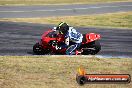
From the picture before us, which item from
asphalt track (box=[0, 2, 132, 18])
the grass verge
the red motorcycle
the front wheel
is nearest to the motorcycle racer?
the red motorcycle

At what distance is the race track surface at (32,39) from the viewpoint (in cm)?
1867

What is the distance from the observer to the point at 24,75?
43.6 ft

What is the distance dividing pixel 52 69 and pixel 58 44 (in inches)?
157

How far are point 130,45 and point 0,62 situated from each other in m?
8.75

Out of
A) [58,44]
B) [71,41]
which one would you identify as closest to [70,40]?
[71,41]

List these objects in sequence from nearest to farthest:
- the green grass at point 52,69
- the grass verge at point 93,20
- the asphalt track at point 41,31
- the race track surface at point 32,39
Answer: the green grass at point 52,69 → the race track surface at point 32,39 → the asphalt track at point 41,31 → the grass verge at point 93,20

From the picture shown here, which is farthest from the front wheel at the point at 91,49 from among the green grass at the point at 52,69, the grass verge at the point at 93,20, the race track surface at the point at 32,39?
the grass verge at the point at 93,20

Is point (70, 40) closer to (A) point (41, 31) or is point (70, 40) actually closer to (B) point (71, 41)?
(B) point (71, 41)

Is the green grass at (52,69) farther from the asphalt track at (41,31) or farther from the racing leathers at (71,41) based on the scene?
the asphalt track at (41,31)

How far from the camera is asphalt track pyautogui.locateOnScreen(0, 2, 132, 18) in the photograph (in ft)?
112

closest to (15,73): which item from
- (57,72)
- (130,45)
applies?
(57,72)

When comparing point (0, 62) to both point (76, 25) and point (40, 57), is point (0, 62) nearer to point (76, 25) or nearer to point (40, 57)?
point (40, 57)

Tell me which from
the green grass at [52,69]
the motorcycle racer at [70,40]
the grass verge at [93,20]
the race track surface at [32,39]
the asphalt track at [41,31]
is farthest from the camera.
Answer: the grass verge at [93,20]

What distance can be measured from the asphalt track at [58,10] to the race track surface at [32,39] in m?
6.78
